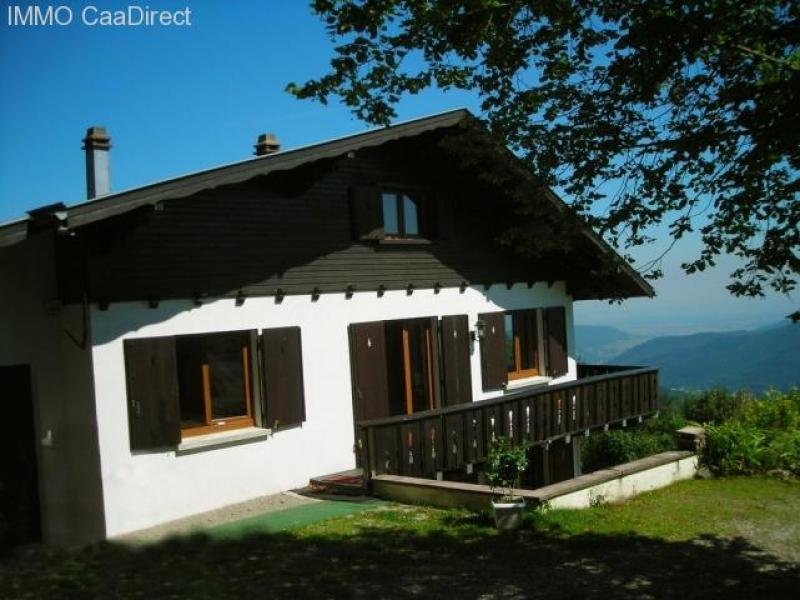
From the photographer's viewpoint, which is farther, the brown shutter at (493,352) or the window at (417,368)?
the brown shutter at (493,352)

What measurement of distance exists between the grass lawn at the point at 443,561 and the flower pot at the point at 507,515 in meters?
0.15

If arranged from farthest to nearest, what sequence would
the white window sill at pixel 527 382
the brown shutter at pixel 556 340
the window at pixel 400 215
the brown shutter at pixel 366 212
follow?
the brown shutter at pixel 556 340
the white window sill at pixel 527 382
the window at pixel 400 215
the brown shutter at pixel 366 212

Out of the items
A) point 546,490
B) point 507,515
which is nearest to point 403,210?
point 546,490

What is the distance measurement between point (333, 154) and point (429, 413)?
149 inches

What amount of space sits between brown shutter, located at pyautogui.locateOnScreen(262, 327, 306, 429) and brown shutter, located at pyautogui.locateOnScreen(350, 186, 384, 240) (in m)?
1.99

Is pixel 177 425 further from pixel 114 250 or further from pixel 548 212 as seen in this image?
pixel 548 212

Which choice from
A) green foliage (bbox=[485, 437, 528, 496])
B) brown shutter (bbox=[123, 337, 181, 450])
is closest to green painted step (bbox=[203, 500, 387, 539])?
brown shutter (bbox=[123, 337, 181, 450])

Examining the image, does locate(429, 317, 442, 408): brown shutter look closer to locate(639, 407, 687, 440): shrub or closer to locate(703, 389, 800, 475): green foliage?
locate(703, 389, 800, 475): green foliage

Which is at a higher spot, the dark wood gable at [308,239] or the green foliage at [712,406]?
the dark wood gable at [308,239]

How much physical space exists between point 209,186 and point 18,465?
13.9 feet

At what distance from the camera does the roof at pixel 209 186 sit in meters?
7.54

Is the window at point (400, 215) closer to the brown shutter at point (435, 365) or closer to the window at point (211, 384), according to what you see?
the brown shutter at point (435, 365)

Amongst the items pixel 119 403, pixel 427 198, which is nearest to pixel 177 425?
pixel 119 403

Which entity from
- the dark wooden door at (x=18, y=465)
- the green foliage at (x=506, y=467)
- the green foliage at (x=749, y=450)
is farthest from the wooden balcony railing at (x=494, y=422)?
the dark wooden door at (x=18, y=465)
